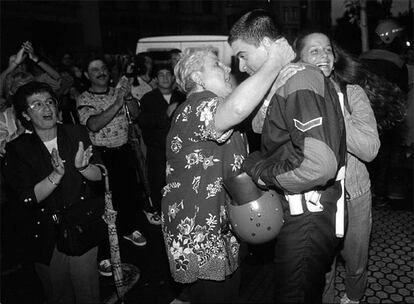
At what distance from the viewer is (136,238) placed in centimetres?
446

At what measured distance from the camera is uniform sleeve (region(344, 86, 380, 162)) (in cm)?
Result: 217

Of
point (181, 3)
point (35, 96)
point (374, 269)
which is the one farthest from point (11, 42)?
point (374, 269)

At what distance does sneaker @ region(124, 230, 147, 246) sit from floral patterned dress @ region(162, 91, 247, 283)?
7.93ft

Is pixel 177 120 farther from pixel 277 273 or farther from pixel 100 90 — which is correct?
pixel 100 90

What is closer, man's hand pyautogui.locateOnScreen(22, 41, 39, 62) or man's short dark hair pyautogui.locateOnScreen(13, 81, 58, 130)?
man's short dark hair pyautogui.locateOnScreen(13, 81, 58, 130)

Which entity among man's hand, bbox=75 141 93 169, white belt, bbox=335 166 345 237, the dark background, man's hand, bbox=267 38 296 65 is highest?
the dark background

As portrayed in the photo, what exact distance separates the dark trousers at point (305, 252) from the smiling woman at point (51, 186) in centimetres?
133

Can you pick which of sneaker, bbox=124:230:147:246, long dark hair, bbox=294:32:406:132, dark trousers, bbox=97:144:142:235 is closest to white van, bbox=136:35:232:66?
dark trousers, bbox=97:144:142:235

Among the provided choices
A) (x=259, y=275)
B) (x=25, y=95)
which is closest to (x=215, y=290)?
(x=259, y=275)

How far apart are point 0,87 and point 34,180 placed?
8.69 ft

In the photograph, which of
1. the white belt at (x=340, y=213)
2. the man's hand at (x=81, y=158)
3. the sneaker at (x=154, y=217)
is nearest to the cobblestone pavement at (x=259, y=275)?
the sneaker at (x=154, y=217)

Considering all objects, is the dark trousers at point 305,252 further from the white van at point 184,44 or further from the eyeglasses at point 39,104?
the white van at point 184,44

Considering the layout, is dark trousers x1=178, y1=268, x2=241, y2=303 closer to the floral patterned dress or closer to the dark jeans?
the floral patterned dress

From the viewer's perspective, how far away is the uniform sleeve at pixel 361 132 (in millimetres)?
2168
